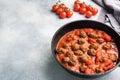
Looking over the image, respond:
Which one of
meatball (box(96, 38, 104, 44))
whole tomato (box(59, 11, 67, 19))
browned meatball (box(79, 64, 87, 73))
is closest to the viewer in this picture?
browned meatball (box(79, 64, 87, 73))

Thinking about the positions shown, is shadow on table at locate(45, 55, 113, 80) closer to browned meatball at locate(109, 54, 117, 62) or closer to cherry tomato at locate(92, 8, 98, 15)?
browned meatball at locate(109, 54, 117, 62)

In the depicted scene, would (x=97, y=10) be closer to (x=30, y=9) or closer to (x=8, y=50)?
(x=30, y=9)

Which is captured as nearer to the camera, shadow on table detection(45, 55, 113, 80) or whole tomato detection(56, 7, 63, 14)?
shadow on table detection(45, 55, 113, 80)

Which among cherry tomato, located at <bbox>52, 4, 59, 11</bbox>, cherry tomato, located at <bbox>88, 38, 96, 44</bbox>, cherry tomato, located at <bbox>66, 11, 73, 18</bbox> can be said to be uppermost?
cherry tomato, located at <bbox>52, 4, 59, 11</bbox>

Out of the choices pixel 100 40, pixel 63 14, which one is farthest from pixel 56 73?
pixel 63 14

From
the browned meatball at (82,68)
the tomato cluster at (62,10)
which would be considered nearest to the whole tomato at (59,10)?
the tomato cluster at (62,10)

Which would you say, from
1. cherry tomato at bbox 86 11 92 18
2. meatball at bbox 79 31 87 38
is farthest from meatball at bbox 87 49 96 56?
cherry tomato at bbox 86 11 92 18
